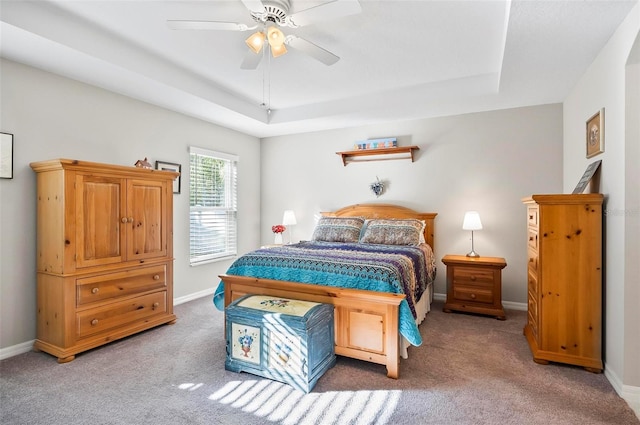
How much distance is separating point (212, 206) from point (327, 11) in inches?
134

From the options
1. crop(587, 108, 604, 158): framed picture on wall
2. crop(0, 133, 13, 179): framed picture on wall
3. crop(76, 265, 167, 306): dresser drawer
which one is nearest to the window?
crop(76, 265, 167, 306): dresser drawer

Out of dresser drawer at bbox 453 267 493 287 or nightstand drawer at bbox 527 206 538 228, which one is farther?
dresser drawer at bbox 453 267 493 287

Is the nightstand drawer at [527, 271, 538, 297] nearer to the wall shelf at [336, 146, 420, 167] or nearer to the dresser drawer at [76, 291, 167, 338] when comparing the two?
the wall shelf at [336, 146, 420, 167]

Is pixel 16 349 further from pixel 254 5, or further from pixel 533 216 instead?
pixel 533 216

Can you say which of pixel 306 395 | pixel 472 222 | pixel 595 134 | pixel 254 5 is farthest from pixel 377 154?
pixel 306 395

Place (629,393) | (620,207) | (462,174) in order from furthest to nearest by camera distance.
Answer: (462,174)
(620,207)
(629,393)

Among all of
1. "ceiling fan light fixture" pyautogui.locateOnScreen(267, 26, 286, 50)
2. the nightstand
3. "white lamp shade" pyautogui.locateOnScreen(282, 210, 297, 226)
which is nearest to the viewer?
"ceiling fan light fixture" pyautogui.locateOnScreen(267, 26, 286, 50)

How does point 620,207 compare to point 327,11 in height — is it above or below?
below

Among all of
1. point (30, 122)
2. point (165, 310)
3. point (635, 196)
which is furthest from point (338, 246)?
point (30, 122)

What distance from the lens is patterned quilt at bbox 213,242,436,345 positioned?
2.47 meters

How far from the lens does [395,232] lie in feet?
13.0

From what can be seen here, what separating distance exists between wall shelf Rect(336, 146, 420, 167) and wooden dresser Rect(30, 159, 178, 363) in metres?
2.65

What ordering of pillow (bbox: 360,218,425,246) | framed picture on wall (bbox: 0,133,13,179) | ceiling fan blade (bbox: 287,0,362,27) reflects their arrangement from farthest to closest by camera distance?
pillow (bbox: 360,218,425,246), framed picture on wall (bbox: 0,133,13,179), ceiling fan blade (bbox: 287,0,362,27)

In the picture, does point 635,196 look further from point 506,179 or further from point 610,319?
point 506,179
